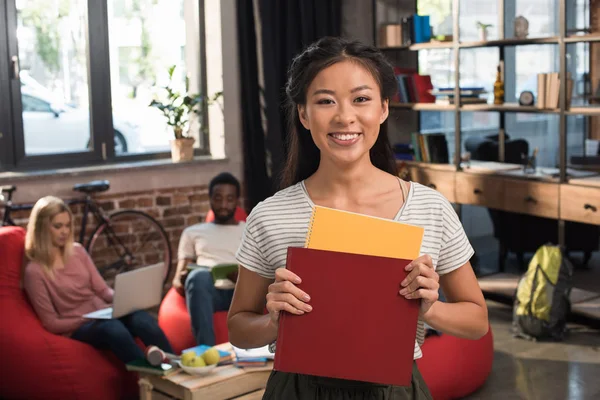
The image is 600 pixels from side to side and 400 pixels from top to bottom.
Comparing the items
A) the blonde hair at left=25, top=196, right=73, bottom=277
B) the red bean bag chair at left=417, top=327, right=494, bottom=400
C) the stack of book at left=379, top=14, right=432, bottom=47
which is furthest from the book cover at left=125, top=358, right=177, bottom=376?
the stack of book at left=379, top=14, right=432, bottom=47

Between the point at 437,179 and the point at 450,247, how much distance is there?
4.27 meters

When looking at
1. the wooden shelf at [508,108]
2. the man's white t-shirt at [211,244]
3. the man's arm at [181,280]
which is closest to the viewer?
the man's arm at [181,280]

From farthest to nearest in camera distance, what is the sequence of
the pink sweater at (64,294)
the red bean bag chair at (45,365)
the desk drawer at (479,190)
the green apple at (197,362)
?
the desk drawer at (479,190)
the pink sweater at (64,294)
the red bean bag chair at (45,365)
the green apple at (197,362)

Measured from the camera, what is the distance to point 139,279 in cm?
389

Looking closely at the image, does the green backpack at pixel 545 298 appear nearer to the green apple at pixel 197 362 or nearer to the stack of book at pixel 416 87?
the stack of book at pixel 416 87

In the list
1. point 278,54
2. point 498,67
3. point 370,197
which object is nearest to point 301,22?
point 278,54

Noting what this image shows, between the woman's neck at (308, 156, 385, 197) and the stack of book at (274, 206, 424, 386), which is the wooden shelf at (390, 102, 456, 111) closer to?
the woman's neck at (308, 156, 385, 197)

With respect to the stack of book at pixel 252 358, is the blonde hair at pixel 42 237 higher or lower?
higher

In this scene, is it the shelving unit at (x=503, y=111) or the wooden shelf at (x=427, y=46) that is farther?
the wooden shelf at (x=427, y=46)

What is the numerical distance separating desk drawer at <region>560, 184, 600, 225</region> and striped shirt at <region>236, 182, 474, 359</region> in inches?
133

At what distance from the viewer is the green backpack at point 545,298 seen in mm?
4711

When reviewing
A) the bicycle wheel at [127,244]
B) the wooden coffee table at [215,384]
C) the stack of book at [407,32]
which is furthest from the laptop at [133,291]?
the stack of book at [407,32]

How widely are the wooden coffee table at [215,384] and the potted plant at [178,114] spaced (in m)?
2.63

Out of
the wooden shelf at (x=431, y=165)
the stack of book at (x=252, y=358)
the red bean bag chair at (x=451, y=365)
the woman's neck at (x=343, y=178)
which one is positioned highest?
the woman's neck at (x=343, y=178)
